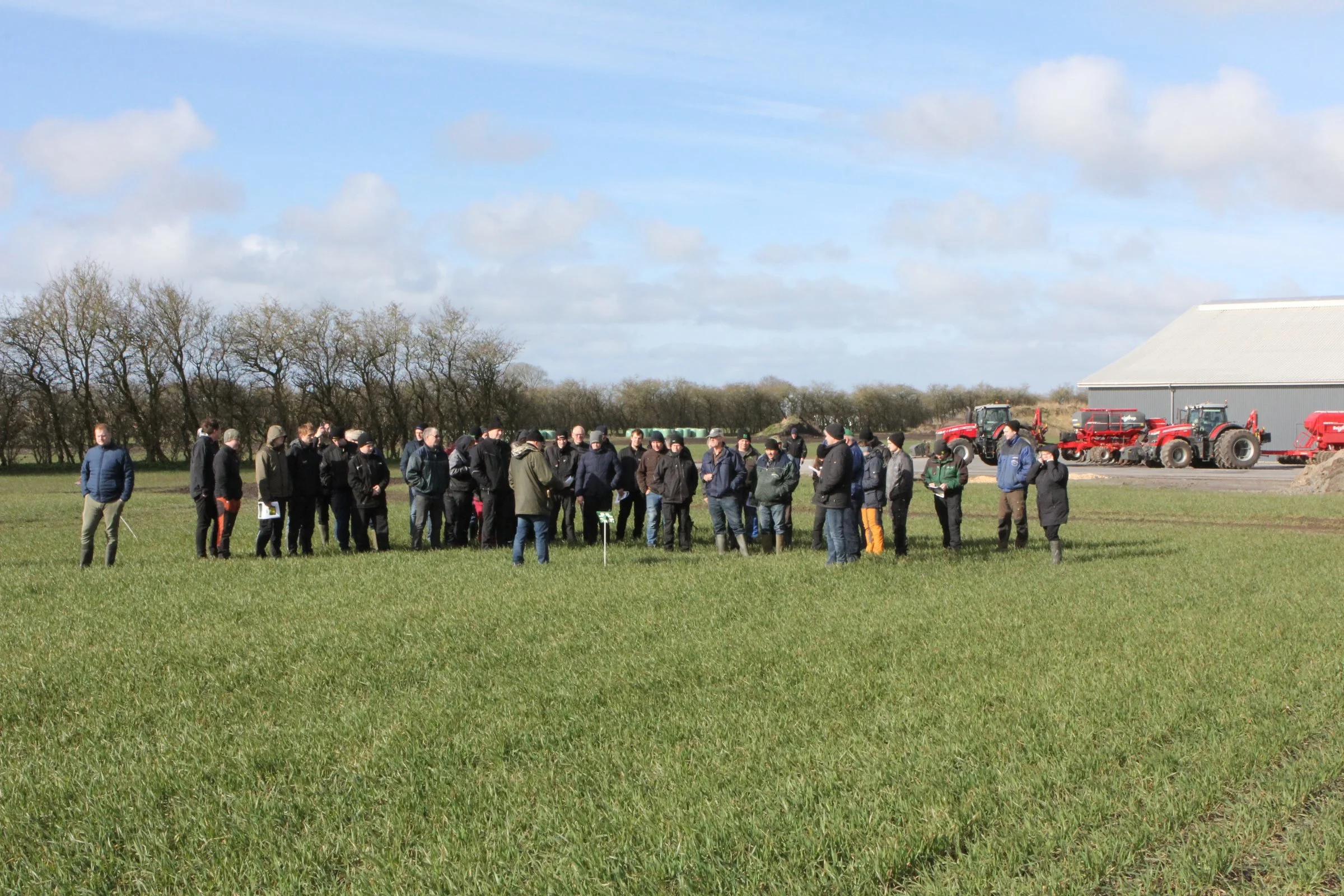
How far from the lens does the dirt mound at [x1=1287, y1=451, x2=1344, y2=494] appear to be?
2733 cm

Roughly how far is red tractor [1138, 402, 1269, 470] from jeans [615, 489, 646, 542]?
26.6 metres

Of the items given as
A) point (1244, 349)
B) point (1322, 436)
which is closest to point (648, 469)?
point (1322, 436)

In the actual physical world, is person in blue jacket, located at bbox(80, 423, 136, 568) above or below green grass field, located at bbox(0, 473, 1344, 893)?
above

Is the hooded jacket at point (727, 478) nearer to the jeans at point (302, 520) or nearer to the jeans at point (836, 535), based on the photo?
the jeans at point (836, 535)

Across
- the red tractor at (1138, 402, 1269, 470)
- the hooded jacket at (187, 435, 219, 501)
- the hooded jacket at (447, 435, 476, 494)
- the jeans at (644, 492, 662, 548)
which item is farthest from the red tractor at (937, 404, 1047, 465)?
the hooded jacket at (187, 435, 219, 501)

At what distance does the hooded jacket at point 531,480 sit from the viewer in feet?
42.9

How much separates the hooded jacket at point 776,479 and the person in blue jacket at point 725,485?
25 centimetres

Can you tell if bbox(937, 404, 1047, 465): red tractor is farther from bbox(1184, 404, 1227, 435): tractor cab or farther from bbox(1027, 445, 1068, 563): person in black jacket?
bbox(1027, 445, 1068, 563): person in black jacket

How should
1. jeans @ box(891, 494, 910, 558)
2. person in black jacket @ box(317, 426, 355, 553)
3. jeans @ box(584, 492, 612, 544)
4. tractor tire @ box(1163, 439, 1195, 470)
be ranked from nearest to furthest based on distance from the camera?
jeans @ box(891, 494, 910, 558)
person in black jacket @ box(317, 426, 355, 553)
jeans @ box(584, 492, 612, 544)
tractor tire @ box(1163, 439, 1195, 470)

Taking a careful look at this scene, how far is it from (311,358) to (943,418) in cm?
4721

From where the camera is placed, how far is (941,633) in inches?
364

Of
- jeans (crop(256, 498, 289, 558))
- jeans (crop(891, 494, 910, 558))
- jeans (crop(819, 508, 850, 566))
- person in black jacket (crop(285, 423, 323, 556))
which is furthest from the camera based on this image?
jeans (crop(891, 494, 910, 558))

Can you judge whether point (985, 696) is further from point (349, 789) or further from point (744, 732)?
point (349, 789)

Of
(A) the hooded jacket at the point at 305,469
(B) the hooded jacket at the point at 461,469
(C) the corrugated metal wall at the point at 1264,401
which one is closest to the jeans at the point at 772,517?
(B) the hooded jacket at the point at 461,469
